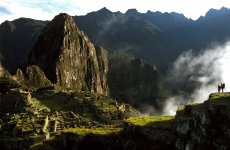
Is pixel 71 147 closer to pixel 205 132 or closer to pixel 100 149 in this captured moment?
pixel 100 149

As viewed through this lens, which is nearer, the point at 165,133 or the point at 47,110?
the point at 165,133

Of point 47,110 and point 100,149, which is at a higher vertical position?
point 47,110

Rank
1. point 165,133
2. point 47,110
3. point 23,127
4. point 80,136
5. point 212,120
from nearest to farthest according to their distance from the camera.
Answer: point 212,120 < point 165,133 < point 80,136 < point 23,127 < point 47,110

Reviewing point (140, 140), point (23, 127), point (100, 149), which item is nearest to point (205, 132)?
point (140, 140)

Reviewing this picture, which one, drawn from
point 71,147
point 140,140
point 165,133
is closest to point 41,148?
point 71,147

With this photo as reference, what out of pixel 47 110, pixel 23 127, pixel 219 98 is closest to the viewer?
pixel 219 98

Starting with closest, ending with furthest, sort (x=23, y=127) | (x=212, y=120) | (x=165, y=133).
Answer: (x=212, y=120) → (x=165, y=133) → (x=23, y=127)

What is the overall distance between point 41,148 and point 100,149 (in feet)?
55.2

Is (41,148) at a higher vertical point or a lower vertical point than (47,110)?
lower

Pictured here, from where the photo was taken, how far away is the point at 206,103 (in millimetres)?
115500

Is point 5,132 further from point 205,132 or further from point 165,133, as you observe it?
point 205,132

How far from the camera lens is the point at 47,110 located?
191500mm

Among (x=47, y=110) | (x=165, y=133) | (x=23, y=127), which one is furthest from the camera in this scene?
(x=47, y=110)

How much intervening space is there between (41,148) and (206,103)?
48.6 meters
